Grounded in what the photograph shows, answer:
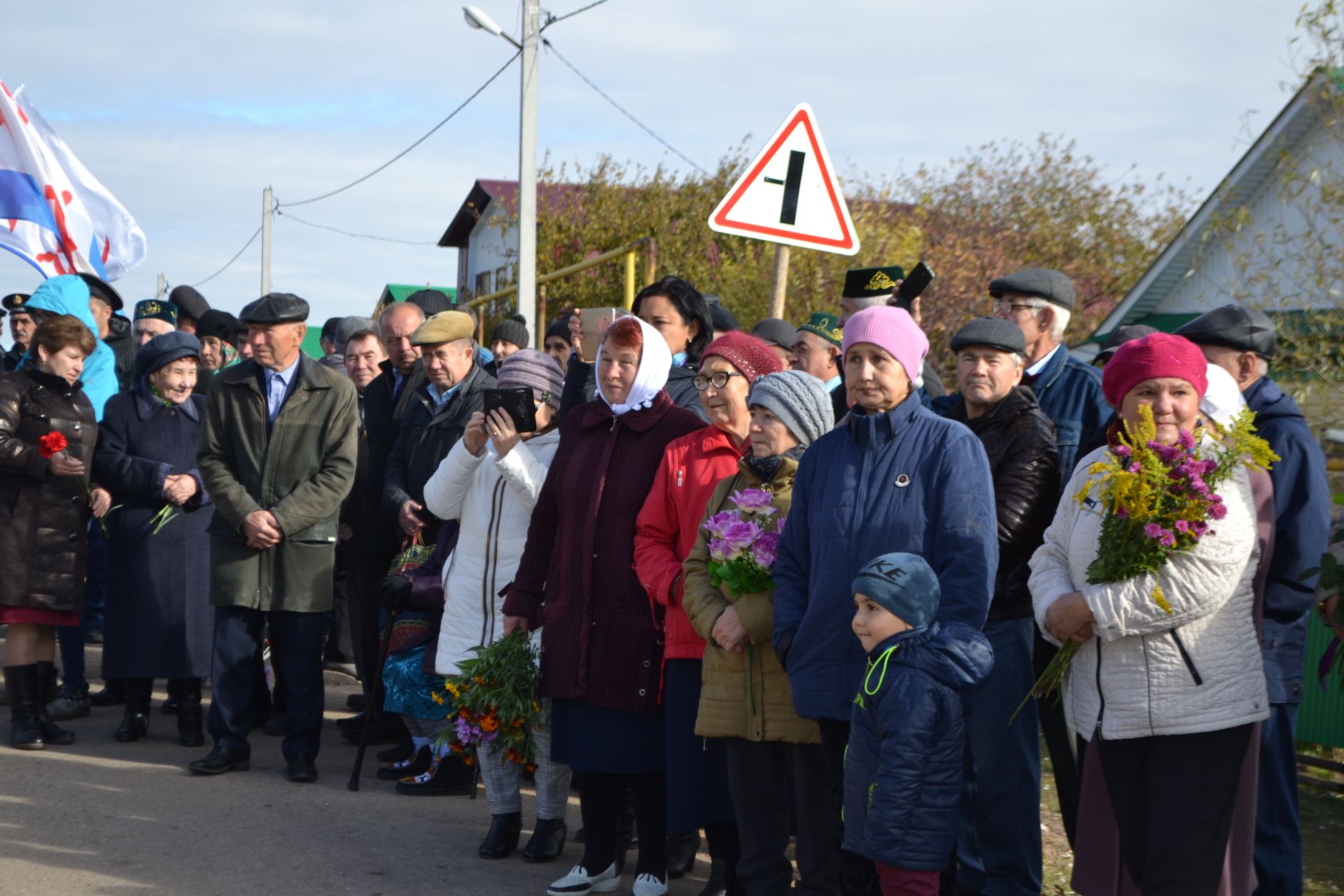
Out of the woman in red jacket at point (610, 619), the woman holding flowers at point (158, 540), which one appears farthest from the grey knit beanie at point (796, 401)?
the woman holding flowers at point (158, 540)

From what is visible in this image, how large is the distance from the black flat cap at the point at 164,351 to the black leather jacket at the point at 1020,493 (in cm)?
518

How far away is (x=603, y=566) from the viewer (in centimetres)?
551

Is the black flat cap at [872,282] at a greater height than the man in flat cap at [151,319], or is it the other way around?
the man in flat cap at [151,319]

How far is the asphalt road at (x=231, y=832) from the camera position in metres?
5.60

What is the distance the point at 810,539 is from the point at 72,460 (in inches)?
203

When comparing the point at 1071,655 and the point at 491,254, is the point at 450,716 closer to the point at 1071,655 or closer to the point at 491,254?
the point at 1071,655

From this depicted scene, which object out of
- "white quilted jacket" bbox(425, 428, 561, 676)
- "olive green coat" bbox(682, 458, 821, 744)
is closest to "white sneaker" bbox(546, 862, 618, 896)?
"olive green coat" bbox(682, 458, 821, 744)

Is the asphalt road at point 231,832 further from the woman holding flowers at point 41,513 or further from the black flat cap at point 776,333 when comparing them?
the black flat cap at point 776,333

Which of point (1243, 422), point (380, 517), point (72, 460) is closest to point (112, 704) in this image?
point (72, 460)

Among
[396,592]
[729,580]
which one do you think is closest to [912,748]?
[729,580]

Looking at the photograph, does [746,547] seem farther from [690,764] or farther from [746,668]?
[690,764]

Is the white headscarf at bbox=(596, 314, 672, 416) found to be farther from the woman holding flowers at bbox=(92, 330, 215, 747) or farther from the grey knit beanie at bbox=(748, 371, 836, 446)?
the woman holding flowers at bbox=(92, 330, 215, 747)

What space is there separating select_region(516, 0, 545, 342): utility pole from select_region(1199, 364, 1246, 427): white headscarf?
11222 mm

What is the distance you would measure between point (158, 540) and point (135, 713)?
1.02m
